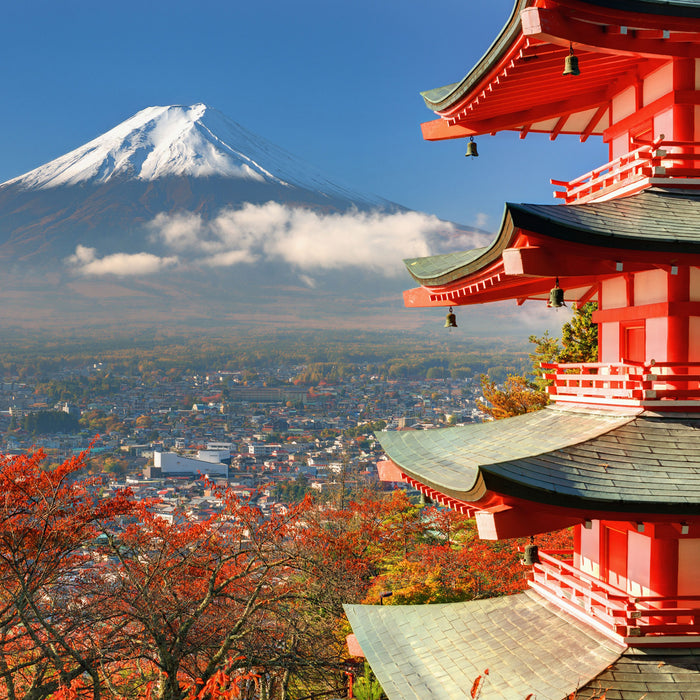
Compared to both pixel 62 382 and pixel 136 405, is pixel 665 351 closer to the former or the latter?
pixel 136 405

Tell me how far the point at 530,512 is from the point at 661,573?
5.50ft

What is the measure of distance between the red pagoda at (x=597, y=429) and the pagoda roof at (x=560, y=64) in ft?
0.07

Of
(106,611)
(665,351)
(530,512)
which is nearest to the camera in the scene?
(530,512)

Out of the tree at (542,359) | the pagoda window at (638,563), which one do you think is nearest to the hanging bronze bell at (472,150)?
the pagoda window at (638,563)

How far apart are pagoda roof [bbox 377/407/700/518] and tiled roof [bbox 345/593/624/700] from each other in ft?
5.25

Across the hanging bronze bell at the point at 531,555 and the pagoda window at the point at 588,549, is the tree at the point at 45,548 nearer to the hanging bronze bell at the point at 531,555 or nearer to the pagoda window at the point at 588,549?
the hanging bronze bell at the point at 531,555

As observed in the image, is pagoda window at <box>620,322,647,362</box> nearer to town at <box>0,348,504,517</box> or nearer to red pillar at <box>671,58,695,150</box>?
red pillar at <box>671,58,695,150</box>

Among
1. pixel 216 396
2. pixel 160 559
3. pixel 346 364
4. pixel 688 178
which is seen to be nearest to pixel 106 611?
pixel 160 559

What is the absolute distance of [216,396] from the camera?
13250 cm

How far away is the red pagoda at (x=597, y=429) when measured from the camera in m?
5.43

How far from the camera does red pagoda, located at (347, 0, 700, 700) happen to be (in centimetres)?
543

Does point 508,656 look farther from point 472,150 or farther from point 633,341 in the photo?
point 472,150

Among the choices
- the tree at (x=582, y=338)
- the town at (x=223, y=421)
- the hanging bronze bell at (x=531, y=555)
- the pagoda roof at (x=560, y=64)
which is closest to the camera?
the pagoda roof at (x=560, y=64)

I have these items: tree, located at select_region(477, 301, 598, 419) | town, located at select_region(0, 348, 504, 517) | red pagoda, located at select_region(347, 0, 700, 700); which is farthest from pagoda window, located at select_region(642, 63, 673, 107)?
town, located at select_region(0, 348, 504, 517)
